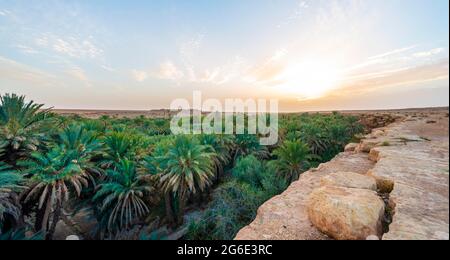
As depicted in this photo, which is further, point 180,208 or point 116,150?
point 116,150

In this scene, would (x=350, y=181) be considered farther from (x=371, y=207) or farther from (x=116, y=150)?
(x=116, y=150)

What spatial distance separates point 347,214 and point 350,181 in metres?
1.81

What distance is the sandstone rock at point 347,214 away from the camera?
3.26 m

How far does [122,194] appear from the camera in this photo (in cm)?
1177

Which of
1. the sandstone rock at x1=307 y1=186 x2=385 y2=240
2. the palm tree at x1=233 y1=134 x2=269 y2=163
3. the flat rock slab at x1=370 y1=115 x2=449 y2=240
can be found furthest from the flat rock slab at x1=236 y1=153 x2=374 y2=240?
the palm tree at x1=233 y1=134 x2=269 y2=163

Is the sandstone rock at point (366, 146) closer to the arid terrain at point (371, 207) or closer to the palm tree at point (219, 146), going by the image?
the arid terrain at point (371, 207)

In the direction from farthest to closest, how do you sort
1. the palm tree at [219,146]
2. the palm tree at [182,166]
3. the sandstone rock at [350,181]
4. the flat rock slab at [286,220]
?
1. the palm tree at [219,146]
2. the palm tree at [182,166]
3. the sandstone rock at [350,181]
4. the flat rock slab at [286,220]

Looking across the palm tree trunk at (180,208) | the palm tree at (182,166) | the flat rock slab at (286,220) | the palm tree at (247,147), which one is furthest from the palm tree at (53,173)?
the palm tree at (247,147)

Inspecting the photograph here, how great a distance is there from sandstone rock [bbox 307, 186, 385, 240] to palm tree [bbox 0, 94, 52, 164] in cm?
1189

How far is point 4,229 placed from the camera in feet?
33.3

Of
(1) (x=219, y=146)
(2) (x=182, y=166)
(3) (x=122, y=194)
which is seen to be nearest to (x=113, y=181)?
(3) (x=122, y=194)

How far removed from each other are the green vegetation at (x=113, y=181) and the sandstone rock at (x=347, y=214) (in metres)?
7.50

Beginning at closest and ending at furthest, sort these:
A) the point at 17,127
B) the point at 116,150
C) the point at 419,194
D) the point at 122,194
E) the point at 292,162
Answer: the point at 419,194
the point at 17,127
the point at 122,194
the point at 116,150
the point at 292,162

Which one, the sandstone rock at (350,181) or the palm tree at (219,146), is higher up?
the sandstone rock at (350,181)
